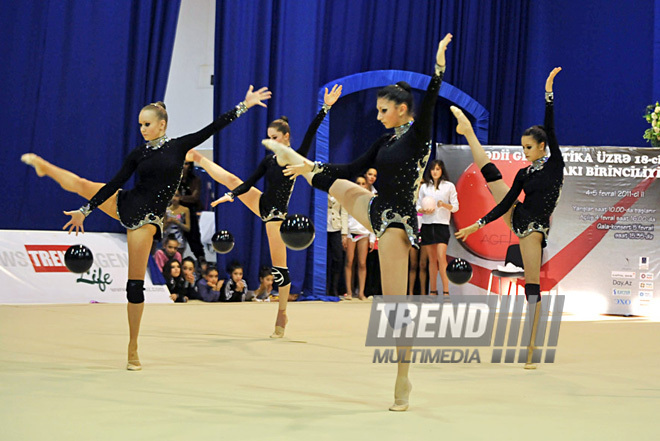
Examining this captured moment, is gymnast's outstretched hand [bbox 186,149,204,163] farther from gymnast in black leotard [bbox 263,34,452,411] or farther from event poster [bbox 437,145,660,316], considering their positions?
event poster [bbox 437,145,660,316]

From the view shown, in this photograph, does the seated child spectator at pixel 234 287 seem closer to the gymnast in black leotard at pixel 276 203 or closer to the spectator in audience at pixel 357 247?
the spectator in audience at pixel 357 247

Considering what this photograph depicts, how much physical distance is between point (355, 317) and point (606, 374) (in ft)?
11.7

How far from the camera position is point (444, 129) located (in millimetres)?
11922

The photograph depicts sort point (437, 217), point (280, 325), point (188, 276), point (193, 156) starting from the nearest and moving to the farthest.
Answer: point (193, 156)
point (280, 325)
point (188, 276)
point (437, 217)

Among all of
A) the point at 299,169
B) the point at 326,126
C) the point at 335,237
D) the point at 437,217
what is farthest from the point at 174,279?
the point at 299,169

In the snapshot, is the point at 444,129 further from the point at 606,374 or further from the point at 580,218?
the point at 606,374

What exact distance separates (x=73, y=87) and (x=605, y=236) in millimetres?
6866

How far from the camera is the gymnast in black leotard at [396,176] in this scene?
3869 mm

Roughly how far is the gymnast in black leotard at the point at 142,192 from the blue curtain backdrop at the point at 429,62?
5155 millimetres

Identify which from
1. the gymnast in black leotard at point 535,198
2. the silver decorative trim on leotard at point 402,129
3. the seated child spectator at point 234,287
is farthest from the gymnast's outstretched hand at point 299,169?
the seated child spectator at point 234,287

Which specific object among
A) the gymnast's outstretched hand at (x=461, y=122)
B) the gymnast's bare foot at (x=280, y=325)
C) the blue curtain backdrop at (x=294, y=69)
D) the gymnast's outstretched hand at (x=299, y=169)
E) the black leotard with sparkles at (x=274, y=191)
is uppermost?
the blue curtain backdrop at (x=294, y=69)

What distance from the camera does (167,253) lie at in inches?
376

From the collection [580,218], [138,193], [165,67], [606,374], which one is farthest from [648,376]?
[165,67]

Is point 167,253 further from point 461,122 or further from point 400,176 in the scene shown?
point 400,176
